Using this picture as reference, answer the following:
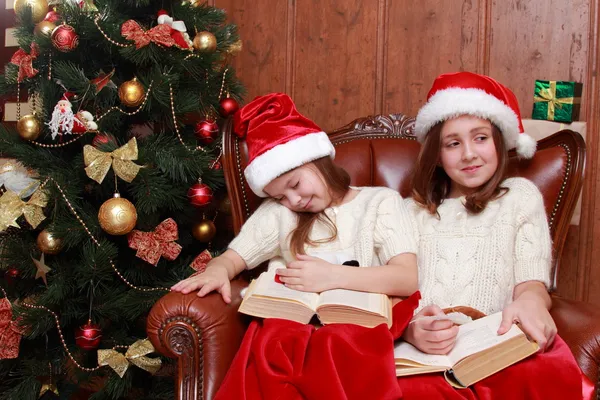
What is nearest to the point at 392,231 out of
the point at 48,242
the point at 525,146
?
the point at 525,146

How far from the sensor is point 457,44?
2.15 meters

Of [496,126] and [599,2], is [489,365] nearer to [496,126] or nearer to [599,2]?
[496,126]

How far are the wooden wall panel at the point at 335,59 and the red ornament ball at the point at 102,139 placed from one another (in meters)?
0.91

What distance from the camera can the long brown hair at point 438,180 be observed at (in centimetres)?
159

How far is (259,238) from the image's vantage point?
1649 mm

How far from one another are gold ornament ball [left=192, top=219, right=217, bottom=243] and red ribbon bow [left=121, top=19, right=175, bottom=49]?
66 centimetres

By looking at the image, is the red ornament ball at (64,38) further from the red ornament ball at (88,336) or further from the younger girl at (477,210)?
the younger girl at (477,210)

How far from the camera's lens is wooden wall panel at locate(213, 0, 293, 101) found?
2416 millimetres

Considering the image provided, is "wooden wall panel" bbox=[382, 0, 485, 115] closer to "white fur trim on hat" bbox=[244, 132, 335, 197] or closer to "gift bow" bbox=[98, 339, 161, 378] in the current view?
"white fur trim on hat" bbox=[244, 132, 335, 197]

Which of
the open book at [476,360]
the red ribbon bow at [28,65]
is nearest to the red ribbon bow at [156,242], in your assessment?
the red ribbon bow at [28,65]

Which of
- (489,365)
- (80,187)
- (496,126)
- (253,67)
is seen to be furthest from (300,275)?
(253,67)

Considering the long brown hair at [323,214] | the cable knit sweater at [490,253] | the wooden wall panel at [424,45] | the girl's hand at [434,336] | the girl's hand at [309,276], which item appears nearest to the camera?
the girl's hand at [434,336]

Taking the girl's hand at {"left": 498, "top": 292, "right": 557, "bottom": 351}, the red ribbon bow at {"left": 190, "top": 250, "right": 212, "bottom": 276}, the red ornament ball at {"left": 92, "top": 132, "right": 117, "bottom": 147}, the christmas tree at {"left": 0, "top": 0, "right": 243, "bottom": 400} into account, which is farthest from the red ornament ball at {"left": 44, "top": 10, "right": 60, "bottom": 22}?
the girl's hand at {"left": 498, "top": 292, "right": 557, "bottom": 351}

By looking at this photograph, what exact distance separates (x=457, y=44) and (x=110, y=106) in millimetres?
1346
